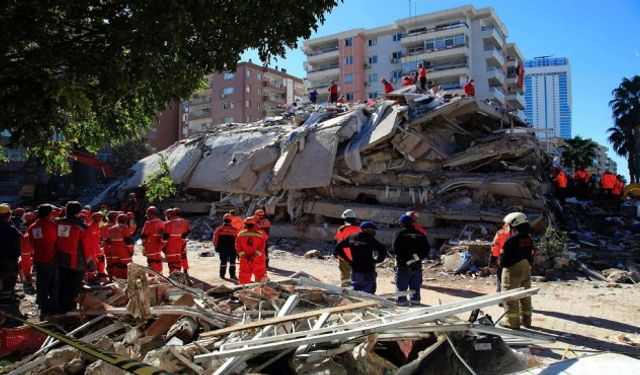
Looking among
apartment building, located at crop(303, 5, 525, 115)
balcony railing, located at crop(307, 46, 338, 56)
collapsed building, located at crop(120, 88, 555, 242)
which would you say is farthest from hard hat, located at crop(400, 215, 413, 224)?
balcony railing, located at crop(307, 46, 338, 56)

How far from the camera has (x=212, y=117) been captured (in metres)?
60.7

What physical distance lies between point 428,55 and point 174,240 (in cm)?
4710

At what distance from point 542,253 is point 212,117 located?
173ft

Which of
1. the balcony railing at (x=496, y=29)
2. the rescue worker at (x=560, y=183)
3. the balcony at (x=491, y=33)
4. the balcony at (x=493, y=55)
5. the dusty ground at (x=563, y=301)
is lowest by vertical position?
the dusty ground at (x=563, y=301)

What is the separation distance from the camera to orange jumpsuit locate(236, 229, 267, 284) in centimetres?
968

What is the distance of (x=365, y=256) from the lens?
760cm

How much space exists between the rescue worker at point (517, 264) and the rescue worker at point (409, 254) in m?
1.19

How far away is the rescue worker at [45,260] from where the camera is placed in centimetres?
746

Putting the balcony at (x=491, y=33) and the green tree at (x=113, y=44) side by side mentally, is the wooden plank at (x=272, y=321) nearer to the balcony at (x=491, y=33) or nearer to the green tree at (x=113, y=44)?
the green tree at (x=113, y=44)

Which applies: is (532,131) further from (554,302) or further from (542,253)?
(554,302)

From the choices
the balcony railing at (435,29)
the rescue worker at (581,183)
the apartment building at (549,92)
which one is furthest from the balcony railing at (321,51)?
the apartment building at (549,92)

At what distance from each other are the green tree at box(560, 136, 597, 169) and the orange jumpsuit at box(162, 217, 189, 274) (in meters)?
36.5

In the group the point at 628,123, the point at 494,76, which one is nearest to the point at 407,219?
the point at 628,123

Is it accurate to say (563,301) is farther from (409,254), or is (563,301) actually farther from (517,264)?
(409,254)
